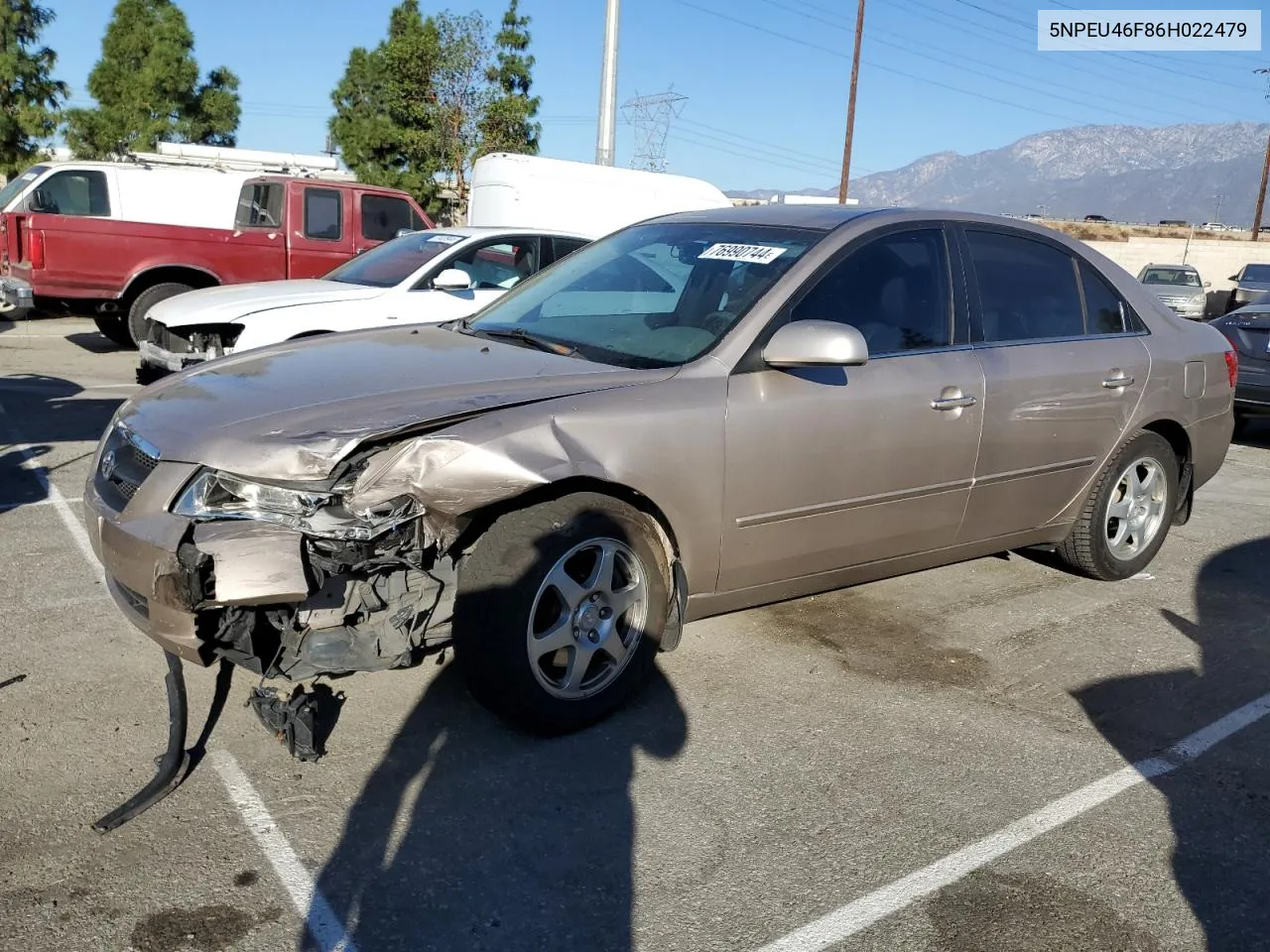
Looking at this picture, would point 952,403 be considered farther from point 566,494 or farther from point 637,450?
point 566,494

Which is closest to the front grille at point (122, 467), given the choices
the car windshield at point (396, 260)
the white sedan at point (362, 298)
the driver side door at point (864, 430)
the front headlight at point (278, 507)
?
the front headlight at point (278, 507)

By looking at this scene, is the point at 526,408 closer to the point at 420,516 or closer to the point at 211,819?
the point at 420,516

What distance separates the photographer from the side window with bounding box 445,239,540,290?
8555mm

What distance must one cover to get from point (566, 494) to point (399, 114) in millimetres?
28764

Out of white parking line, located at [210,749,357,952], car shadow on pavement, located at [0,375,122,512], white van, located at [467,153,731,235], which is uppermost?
white van, located at [467,153,731,235]

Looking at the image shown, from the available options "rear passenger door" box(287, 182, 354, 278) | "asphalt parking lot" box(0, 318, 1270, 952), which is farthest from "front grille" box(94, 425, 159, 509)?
"rear passenger door" box(287, 182, 354, 278)

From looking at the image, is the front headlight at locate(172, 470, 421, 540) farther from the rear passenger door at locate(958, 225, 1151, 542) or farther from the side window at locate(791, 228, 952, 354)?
the rear passenger door at locate(958, 225, 1151, 542)

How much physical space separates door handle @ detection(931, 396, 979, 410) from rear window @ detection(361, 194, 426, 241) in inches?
389

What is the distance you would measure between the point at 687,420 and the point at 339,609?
127 centimetres

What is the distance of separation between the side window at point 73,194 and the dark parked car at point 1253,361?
38.8 feet

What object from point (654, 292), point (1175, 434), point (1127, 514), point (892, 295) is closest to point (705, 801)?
point (654, 292)

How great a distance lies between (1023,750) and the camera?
358 centimetres

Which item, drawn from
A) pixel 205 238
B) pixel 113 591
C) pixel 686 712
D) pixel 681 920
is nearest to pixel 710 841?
pixel 681 920

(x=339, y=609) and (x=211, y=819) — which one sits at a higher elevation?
(x=339, y=609)
